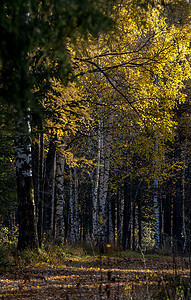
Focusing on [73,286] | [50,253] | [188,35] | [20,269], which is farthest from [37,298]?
[188,35]

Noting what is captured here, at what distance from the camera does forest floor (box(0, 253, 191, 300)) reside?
469 cm

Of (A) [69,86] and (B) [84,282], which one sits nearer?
(A) [69,86]

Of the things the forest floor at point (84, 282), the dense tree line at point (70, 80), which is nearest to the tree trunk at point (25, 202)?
the dense tree line at point (70, 80)

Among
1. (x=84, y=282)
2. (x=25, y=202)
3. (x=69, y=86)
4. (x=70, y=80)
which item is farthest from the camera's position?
(x=25, y=202)

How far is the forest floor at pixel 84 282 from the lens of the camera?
15.4 ft

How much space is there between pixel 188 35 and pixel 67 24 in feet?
30.1

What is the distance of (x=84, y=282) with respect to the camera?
6.25 m

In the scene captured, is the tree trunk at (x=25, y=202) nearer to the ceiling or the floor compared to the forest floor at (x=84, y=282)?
nearer to the ceiling

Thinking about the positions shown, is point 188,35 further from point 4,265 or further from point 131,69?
point 4,265

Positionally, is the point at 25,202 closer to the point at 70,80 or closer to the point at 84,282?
the point at 84,282

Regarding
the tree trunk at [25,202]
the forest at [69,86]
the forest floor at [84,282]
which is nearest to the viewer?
the forest at [69,86]

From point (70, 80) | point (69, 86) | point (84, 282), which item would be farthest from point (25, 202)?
point (70, 80)

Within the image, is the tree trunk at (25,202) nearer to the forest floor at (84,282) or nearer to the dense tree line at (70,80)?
the dense tree line at (70,80)

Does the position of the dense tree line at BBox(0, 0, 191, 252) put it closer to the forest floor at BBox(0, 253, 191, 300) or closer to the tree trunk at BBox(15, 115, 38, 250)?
the tree trunk at BBox(15, 115, 38, 250)
